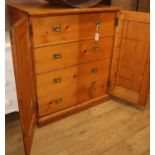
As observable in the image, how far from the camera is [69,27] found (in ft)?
4.98

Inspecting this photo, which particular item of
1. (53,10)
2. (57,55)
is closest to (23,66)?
(57,55)

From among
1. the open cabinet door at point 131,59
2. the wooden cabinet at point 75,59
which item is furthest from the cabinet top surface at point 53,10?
the open cabinet door at point 131,59

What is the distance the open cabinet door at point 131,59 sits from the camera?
1.68 metres

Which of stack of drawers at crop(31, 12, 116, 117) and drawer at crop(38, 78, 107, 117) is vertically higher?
stack of drawers at crop(31, 12, 116, 117)

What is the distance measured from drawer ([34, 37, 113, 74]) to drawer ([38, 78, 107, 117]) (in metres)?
0.27

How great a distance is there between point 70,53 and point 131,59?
628 mm

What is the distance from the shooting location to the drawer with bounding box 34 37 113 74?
1490 millimetres

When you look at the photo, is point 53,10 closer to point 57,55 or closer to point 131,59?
point 57,55

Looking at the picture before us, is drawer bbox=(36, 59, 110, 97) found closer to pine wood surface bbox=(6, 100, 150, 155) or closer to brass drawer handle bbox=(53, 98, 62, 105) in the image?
brass drawer handle bbox=(53, 98, 62, 105)

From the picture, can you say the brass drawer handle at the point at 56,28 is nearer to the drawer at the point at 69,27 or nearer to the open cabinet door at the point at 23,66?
the drawer at the point at 69,27

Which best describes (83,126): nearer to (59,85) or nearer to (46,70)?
(59,85)

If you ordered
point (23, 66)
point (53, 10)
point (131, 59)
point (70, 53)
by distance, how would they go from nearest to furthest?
point (23, 66)
point (53, 10)
point (70, 53)
point (131, 59)

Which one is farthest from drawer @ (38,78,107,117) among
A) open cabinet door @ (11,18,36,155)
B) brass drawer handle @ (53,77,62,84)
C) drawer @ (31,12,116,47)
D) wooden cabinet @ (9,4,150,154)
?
drawer @ (31,12,116,47)

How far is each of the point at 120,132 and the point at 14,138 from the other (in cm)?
94
